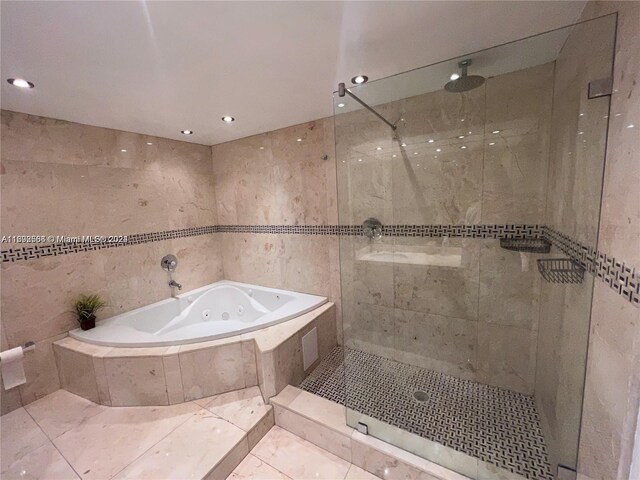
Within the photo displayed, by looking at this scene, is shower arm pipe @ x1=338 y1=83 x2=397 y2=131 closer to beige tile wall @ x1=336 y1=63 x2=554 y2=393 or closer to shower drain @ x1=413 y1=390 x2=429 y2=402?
beige tile wall @ x1=336 y1=63 x2=554 y2=393

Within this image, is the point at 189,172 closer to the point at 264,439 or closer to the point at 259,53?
the point at 259,53

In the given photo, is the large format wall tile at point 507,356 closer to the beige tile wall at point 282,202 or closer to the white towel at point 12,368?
the beige tile wall at point 282,202

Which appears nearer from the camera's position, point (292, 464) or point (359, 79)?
point (292, 464)

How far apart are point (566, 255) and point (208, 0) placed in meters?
1.94

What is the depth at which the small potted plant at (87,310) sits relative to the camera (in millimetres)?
2088

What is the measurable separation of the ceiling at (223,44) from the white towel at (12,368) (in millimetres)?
1697

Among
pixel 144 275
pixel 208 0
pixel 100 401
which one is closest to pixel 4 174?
pixel 144 275

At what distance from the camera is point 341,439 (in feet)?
4.85

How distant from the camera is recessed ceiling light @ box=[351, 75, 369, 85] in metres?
1.64

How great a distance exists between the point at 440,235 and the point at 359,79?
1.23m

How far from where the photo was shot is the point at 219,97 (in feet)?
5.97

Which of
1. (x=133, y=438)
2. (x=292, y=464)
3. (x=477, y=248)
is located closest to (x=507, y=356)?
(x=477, y=248)

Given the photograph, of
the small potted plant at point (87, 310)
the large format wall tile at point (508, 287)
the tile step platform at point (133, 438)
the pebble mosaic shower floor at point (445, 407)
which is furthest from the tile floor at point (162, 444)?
the large format wall tile at point (508, 287)

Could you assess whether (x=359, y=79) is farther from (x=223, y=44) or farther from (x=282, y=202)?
(x=282, y=202)
